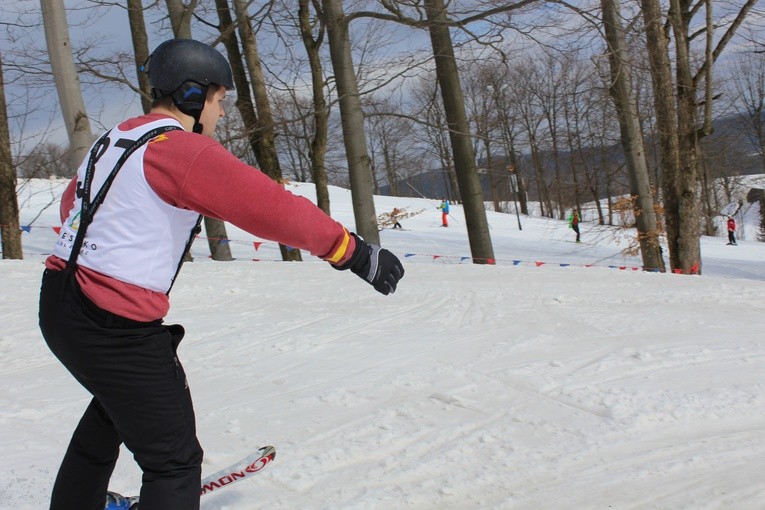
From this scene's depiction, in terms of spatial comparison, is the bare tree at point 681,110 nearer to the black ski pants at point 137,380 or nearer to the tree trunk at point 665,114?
the tree trunk at point 665,114

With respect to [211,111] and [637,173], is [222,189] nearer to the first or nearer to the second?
[211,111]

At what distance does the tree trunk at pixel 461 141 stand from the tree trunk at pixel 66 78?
5.90 m

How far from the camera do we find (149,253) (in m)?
1.87

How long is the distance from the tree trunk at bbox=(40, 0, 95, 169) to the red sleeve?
7.60 meters

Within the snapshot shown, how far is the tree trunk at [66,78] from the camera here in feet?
27.9

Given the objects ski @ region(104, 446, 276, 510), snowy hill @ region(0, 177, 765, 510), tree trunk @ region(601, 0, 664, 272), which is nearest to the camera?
ski @ region(104, 446, 276, 510)

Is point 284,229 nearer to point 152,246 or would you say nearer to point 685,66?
point 152,246

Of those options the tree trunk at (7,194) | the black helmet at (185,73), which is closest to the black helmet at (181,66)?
the black helmet at (185,73)

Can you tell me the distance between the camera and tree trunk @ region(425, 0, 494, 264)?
1178cm

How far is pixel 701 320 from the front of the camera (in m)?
5.23

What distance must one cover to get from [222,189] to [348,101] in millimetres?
9787

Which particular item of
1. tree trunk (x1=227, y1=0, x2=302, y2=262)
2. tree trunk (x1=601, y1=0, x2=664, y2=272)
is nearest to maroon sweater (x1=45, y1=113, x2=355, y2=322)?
tree trunk (x1=601, y1=0, x2=664, y2=272)

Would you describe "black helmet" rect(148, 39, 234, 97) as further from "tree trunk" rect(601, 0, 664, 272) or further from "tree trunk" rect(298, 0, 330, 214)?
"tree trunk" rect(298, 0, 330, 214)

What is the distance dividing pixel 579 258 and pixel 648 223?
1053 cm
